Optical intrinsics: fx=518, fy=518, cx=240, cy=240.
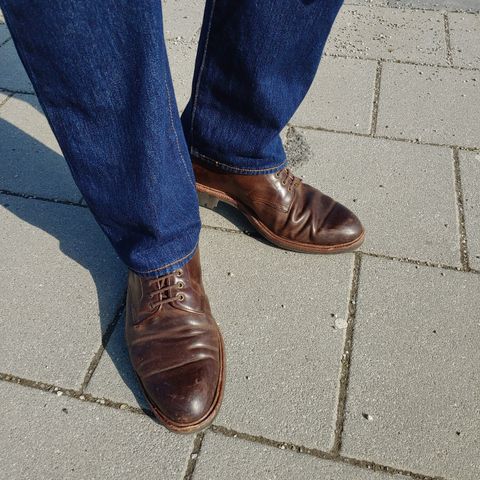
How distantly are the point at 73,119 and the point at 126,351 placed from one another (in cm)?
68

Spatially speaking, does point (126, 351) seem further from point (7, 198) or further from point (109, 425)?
point (7, 198)

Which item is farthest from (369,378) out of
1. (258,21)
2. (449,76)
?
(449,76)

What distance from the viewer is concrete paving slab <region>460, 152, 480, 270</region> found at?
5.73 feet

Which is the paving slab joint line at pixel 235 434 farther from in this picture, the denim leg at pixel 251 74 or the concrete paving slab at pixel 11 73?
the concrete paving slab at pixel 11 73

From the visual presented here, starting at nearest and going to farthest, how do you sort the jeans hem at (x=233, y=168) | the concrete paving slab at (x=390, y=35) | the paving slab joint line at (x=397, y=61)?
the jeans hem at (x=233, y=168) → the paving slab joint line at (x=397, y=61) → the concrete paving slab at (x=390, y=35)

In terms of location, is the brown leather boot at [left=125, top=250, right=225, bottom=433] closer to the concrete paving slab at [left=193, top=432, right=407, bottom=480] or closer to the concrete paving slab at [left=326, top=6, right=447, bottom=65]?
the concrete paving slab at [left=193, top=432, right=407, bottom=480]

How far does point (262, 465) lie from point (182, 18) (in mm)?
2688

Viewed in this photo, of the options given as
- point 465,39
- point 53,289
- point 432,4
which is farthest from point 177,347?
point 432,4

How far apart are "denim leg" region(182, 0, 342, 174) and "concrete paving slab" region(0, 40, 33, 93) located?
1.32 meters

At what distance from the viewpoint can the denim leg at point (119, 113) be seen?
0.94m

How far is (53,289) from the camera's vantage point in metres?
1.62

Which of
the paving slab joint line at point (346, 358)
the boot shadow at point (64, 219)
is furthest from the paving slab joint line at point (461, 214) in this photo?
the boot shadow at point (64, 219)

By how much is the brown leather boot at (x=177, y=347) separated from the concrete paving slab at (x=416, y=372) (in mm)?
369

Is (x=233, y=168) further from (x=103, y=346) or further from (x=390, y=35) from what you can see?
(x=390, y=35)
